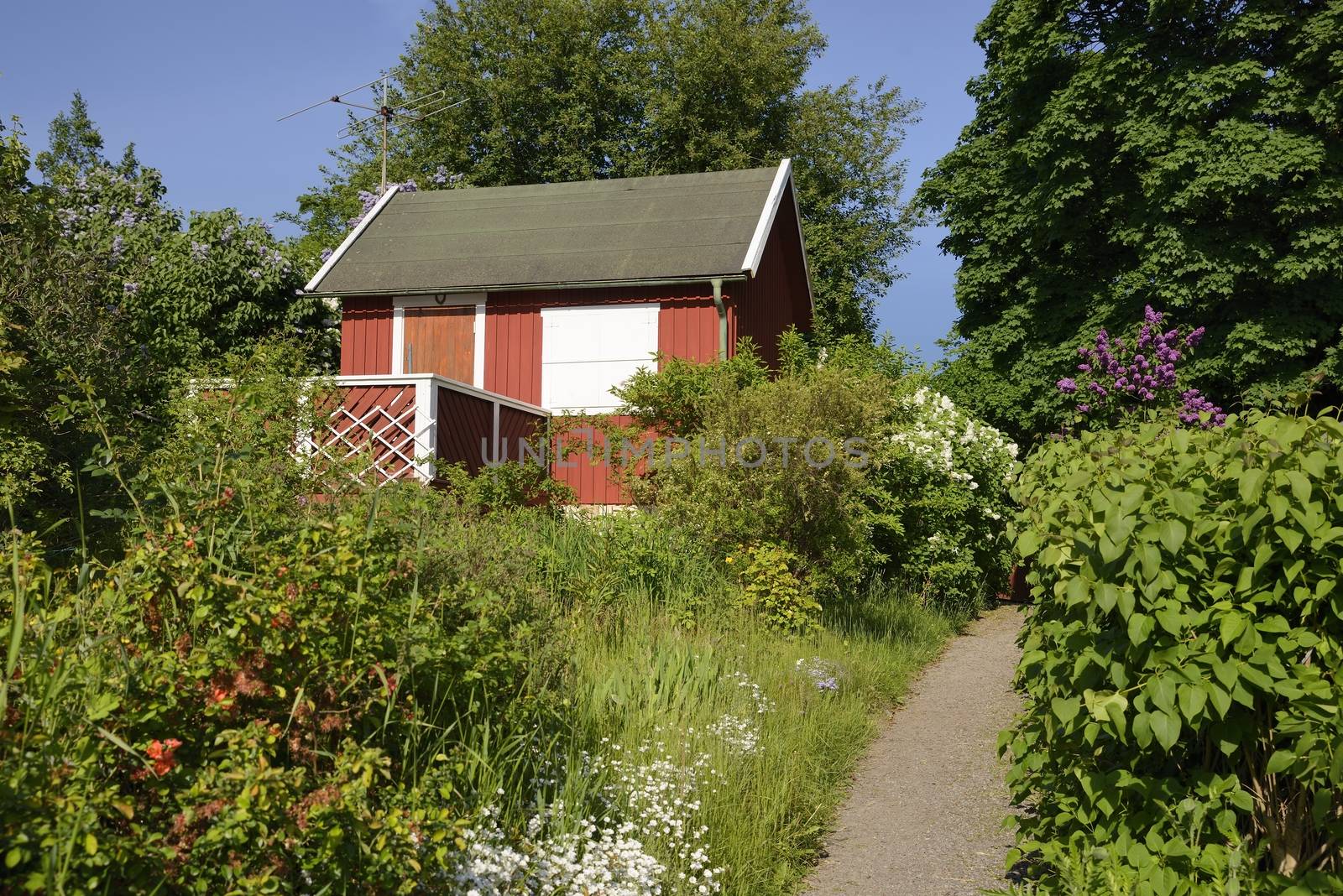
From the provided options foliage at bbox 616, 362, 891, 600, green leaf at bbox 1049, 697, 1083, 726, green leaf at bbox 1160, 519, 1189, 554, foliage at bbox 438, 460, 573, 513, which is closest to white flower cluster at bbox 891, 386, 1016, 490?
foliage at bbox 616, 362, 891, 600

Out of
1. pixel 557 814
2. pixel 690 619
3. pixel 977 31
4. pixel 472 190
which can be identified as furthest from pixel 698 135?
pixel 557 814

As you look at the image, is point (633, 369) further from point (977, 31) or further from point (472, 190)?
point (977, 31)

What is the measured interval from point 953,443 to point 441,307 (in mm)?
8587

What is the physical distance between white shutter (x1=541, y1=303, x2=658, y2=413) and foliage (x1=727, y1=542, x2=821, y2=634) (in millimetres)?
6969

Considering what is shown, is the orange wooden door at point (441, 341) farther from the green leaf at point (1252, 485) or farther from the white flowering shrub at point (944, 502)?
the green leaf at point (1252, 485)

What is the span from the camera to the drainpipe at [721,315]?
595 inches

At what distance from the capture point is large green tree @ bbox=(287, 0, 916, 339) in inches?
1177

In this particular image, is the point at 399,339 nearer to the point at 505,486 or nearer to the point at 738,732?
the point at 505,486

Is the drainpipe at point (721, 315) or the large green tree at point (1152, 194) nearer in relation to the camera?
the drainpipe at point (721, 315)

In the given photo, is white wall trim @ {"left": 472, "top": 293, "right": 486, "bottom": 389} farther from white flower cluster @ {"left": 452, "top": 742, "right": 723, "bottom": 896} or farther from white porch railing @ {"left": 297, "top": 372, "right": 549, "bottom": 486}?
white flower cluster @ {"left": 452, "top": 742, "right": 723, "bottom": 896}

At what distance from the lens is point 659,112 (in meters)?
29.6

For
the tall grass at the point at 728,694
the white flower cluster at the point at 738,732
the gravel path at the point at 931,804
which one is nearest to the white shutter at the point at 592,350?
the tall grass at the point at 728,694

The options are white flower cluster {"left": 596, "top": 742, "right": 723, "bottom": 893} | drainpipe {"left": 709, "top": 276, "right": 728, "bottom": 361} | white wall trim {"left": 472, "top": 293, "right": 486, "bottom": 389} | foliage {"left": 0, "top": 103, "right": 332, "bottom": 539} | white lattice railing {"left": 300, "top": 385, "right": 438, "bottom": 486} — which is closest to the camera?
white flower cluster {"left": 596, "top": 742, "right": 723, "bottom": 893}

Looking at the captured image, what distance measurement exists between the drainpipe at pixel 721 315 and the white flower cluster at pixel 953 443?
2.98 m
